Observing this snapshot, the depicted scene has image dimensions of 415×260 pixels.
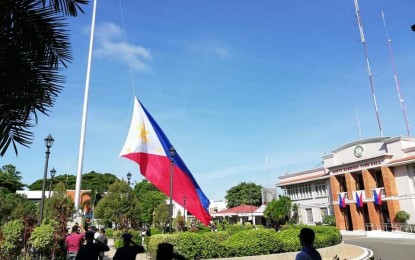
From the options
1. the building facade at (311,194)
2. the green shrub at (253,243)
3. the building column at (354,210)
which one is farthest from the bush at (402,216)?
the green shrub at (253,243)

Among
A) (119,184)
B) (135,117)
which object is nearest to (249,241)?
(135,117)

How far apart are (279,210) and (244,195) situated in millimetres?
37195

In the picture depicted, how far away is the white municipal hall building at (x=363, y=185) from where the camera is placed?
3525 cm

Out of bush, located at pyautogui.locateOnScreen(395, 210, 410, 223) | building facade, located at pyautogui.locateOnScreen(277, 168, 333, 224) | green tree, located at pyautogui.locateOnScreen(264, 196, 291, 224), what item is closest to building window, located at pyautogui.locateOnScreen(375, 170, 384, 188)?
bush, located at pyautogui.locateOnScreen(395, 210, 410, 223)

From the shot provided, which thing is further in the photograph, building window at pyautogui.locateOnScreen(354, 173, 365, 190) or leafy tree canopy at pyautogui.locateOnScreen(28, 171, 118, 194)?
leafy tree canopy at pyautogui.locateOnScreen(28, 171, 118, 194)

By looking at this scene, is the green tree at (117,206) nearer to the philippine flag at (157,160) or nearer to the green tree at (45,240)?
the philippine flag at (157,160)

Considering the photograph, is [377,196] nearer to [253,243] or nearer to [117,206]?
[253,243]

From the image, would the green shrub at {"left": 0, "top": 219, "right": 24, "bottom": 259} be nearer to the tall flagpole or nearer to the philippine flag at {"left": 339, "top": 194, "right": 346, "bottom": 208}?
the tall flagpole

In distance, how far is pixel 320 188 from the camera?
46.4 metres

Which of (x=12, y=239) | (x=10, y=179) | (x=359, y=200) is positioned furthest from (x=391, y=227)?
(x=10, y=179)

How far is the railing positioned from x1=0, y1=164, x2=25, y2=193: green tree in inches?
2400

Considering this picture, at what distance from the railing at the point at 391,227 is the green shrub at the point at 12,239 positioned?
3220cm

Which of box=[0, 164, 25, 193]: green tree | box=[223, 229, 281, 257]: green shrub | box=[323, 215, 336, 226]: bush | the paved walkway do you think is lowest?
the paved walkway

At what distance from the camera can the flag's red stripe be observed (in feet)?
55.4
